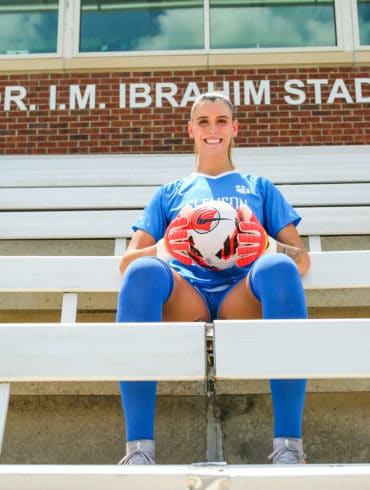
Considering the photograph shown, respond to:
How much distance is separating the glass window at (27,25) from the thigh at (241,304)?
13.4 feet

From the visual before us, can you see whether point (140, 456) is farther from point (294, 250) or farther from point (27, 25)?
point (27, 25)

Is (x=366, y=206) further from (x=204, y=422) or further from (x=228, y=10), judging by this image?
(x=228, y=10)

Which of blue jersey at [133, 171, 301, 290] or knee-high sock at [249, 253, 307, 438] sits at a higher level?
blue jersey at [133, 171, 301, 290]

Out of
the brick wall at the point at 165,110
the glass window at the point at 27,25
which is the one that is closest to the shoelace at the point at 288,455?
the brick wall at the point at 165,110

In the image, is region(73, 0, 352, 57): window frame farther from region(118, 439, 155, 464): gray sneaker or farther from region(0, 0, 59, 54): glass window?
region(118, 439, 155, 464): gray sneaker

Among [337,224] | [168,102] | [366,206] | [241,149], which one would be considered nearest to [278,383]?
[337,224]

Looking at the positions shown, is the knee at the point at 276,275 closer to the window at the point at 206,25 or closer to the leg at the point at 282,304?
the leg at the point at 282,304

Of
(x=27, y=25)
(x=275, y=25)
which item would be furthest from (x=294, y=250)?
(x=27, y=25)

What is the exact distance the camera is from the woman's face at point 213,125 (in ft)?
7.94

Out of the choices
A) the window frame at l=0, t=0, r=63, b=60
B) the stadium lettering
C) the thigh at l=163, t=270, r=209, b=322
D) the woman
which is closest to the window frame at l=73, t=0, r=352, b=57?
the window frame at l=0, t=0, r=63, b=60

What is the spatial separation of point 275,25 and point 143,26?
3.34 ft

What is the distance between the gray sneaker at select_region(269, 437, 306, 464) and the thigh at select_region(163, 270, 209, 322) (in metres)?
0.47

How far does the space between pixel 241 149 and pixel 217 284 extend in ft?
9.56

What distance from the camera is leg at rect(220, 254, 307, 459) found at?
1.66 m
